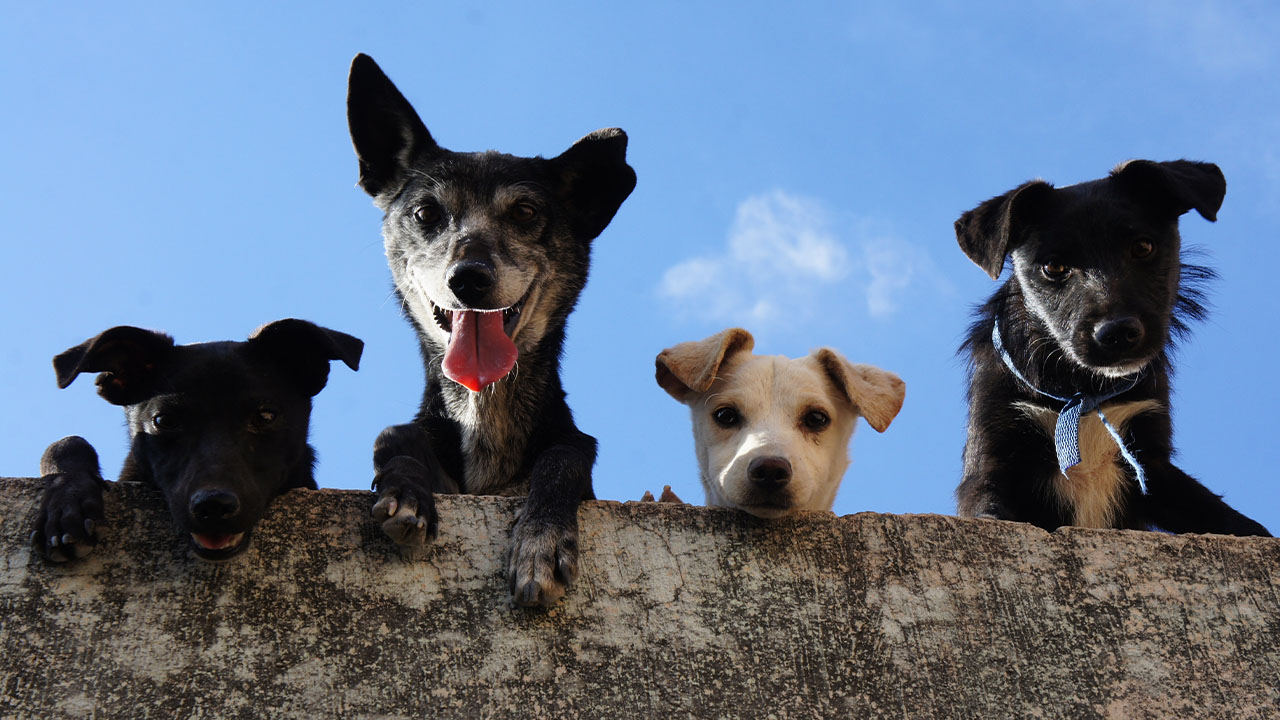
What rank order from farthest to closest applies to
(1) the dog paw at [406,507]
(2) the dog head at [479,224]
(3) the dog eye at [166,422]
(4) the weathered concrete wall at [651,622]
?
(2) the dog head at [479,224] → (3) the dog eye at [166,422] → (1) the dog paw at [406,507] → (4) the weathered concrete wall at [651,622]

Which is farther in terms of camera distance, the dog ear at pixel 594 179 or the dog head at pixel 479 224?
the dog ear at pixel 594 179

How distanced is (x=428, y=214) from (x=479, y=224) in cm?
31

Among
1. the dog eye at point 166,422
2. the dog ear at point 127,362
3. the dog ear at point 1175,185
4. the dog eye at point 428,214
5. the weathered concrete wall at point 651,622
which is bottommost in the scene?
the weathered concrete wall at point 651,622

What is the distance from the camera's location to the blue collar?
16.4ft

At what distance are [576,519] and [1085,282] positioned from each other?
271 cm

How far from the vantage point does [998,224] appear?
17.8 ft

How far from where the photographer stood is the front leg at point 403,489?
375 cm

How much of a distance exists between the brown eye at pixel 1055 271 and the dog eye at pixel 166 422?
153 inches

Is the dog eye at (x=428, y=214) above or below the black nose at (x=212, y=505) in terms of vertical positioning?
above

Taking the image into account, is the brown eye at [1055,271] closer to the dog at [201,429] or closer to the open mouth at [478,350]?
the open mouth at [478,350]

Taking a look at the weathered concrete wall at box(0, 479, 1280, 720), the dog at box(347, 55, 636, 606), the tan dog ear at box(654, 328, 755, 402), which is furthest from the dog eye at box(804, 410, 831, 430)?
the dog at box(347, 55, 636, 606)

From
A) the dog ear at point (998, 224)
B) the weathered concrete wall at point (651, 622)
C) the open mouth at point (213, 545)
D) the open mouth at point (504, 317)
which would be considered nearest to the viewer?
the weathered concrete wall at point (651, 622)

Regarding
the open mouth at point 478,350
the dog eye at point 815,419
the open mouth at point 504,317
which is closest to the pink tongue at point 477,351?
the open mouth at point 478,350

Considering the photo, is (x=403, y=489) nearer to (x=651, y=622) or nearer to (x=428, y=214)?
(x=651, y=622)
